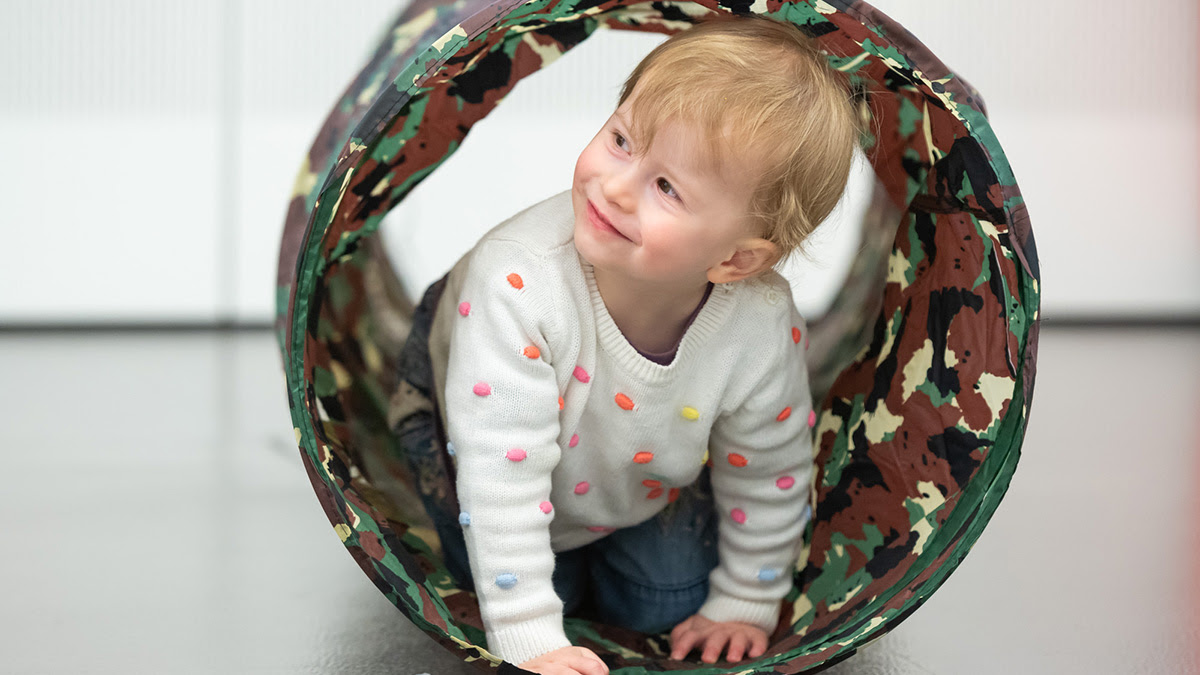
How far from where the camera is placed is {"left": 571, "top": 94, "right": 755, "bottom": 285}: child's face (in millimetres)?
977

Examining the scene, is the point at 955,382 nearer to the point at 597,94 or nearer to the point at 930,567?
the point at 930,567

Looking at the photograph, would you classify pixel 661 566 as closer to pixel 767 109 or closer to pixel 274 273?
pixel 767 109

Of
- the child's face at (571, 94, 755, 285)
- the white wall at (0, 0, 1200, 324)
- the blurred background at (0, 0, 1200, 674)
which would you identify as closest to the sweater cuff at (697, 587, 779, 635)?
the blurred background at (0, 0, 1200, 674)

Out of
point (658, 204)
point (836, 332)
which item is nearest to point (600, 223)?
point (658, 204)

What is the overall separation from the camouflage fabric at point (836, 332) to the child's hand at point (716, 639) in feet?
0.08

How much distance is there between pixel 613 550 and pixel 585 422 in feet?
0.72

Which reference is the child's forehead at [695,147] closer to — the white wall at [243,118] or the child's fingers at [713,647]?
the child's fingers at [713,647]

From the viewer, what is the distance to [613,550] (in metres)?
1.29

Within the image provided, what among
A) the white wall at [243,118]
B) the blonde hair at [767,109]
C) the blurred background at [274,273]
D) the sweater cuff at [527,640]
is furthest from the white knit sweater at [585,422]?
the white wall at [243,118]

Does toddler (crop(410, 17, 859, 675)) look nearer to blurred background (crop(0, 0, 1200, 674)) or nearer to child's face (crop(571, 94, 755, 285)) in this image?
child's face (crop(571, 94, 755, 285))

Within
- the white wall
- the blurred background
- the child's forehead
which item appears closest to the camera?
the child's forehead

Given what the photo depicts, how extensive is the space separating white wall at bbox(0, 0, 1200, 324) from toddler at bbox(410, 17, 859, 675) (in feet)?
4.36

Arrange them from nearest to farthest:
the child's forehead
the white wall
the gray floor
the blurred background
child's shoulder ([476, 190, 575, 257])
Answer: the child's forehead
child's shoulder ([476, 190, 575, 257])
the gray floor
the blurred background
the white wall

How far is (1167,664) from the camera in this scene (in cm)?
118
